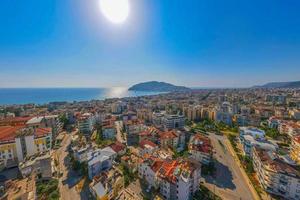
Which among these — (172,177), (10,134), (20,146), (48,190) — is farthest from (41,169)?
(172,177)

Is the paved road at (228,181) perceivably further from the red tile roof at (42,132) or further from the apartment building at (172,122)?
the red tile roof at (42,132)

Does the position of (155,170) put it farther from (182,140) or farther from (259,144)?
(259,144)

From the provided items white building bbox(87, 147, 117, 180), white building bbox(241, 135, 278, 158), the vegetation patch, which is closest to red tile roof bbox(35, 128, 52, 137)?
the vegetation patch

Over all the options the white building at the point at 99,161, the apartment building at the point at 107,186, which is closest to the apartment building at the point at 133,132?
the white building at the point at 99,161

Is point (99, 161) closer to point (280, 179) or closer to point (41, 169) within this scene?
point (41, 169)

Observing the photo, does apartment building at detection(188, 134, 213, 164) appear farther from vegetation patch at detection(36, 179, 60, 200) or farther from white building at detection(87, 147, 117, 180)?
vegetation patch at detection(36, 179, 60, 200)

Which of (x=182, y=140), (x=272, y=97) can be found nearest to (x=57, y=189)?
(x=182, y=140)
